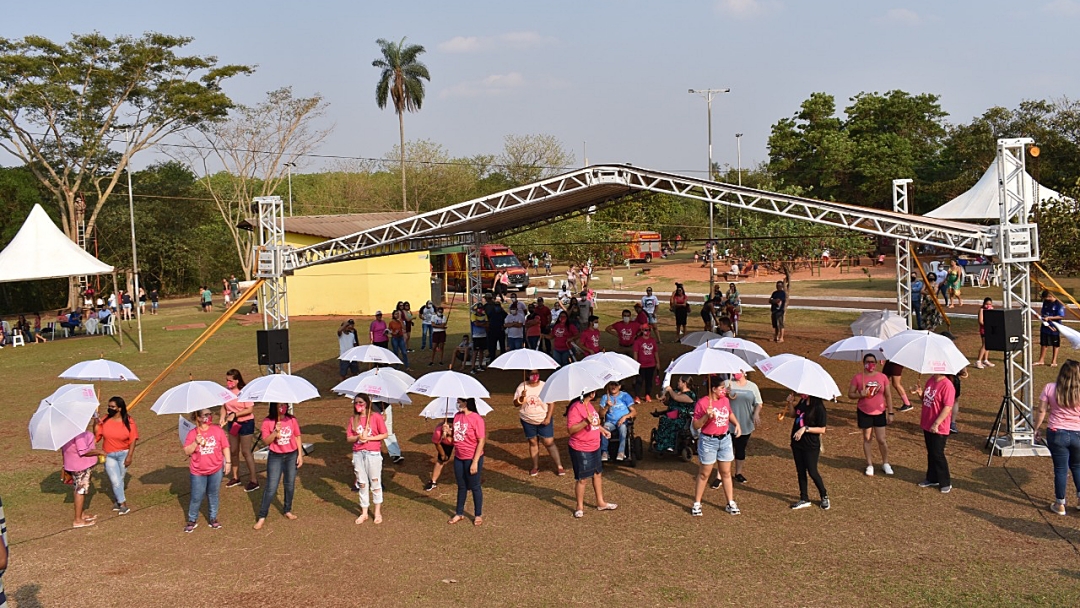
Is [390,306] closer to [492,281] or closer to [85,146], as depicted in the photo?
[492,281]

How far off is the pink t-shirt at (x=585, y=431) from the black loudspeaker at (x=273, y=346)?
203 inches

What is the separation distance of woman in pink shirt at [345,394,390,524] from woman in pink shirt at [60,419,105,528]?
2.95m

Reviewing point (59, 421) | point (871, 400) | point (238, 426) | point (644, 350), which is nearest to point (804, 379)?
point (871, 400)

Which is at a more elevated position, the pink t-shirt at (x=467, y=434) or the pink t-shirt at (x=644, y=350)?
the pink t-shirt at (x=644, y=350)

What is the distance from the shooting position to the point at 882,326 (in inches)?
591

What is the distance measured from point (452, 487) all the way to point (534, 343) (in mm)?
8396

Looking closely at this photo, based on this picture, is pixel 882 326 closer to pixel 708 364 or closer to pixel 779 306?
pixel 779 306

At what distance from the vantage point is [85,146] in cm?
4000

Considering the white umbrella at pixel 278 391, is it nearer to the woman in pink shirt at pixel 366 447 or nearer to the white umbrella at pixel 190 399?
the white umbrella at pixel 190 399

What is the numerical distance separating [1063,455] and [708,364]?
369 centimetres

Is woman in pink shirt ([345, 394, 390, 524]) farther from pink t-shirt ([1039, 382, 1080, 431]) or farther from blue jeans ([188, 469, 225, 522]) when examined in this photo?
pink t-shirt ([1039, 382, 1080, 431])

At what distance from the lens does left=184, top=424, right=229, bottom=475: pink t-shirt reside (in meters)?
9.25

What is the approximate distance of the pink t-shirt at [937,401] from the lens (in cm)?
968

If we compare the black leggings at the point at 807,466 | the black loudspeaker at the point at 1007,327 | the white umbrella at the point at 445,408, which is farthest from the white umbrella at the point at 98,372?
the black loudspeaker at the point at 1007,327
